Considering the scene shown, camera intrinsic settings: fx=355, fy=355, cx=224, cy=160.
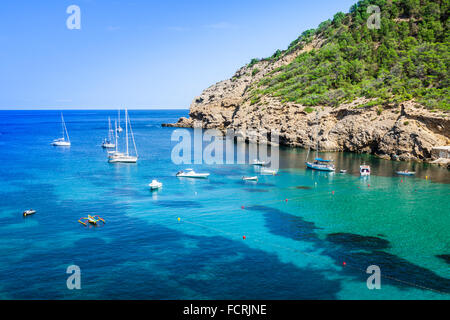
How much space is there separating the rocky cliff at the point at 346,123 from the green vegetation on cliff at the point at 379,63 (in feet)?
6.54

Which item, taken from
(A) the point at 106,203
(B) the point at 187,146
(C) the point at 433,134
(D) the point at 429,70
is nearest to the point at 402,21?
(D) the point at 429,70

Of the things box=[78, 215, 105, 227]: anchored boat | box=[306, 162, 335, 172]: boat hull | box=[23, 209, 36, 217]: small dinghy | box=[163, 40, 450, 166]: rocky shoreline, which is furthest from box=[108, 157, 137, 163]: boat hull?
box=[163, 40, 450, 166]: rocky shoreline

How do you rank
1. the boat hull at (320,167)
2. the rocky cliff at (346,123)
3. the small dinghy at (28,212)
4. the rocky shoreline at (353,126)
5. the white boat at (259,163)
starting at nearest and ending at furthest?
1. the small dinghy at (28,212)
2. the boat hull at (320,167)
3. the rocky shoreline at (353,126)
4. the rocky cliff at (346,123)
5. the white boat at (259,163)

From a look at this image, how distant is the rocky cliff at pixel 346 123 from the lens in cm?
6525

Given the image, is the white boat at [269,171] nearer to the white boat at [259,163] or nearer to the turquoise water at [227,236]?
the turquoise water at [227,236]

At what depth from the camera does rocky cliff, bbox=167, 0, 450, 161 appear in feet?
214

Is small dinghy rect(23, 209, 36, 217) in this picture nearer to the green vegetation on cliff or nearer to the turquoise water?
the turquoise water

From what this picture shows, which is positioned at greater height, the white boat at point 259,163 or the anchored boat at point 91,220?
the white boat at point 259,163

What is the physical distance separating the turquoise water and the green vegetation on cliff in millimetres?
26279

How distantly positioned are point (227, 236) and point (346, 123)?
5621 centimetres

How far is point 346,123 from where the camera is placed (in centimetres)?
7862

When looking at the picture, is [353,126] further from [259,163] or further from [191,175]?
[191,175]

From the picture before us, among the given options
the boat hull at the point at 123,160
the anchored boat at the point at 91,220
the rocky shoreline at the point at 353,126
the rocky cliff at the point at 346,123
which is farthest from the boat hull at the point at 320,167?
the anchored boat at the point at 91,220

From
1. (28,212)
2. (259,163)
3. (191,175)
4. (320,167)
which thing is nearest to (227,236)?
(28,212)
